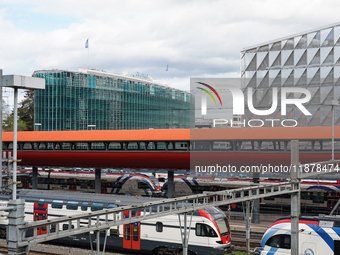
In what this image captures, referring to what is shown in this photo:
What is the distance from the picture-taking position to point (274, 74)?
53.8m

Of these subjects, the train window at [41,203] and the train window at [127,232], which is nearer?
the train window at [127,232]

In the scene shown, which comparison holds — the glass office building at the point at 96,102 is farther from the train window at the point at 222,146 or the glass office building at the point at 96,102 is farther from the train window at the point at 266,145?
the train window at the point at 222,146

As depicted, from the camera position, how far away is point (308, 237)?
62.3 feet

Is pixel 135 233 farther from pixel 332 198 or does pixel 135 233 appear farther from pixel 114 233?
pixel 332 198

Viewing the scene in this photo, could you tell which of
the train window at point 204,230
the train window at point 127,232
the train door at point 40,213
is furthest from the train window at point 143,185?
the train window at point 204,230

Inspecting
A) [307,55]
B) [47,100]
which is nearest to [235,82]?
[307,55]

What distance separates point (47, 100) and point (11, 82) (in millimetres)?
84070

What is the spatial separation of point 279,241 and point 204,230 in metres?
3.80

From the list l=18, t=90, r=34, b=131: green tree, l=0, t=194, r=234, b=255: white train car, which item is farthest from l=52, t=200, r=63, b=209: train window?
l=18, t=90, r=34, b=131: green tree

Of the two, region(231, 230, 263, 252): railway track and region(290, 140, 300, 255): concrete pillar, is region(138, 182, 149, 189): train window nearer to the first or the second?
region(231, 230, 263, 252): railway track

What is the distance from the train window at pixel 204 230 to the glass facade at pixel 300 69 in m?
32.8

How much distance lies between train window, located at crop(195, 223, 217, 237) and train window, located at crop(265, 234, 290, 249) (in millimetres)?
2855

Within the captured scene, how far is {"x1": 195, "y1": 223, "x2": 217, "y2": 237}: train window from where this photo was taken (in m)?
20.7

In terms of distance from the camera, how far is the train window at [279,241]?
19.2m
